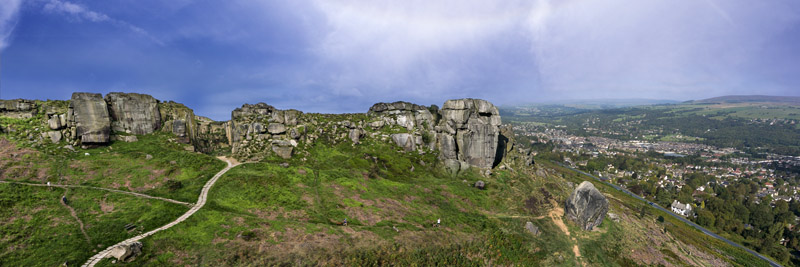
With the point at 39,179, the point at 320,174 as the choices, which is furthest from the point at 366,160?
the point at 39,179

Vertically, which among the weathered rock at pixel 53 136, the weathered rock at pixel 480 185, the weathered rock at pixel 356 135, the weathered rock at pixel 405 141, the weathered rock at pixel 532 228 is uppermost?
the weathered rock at pixel 53 136

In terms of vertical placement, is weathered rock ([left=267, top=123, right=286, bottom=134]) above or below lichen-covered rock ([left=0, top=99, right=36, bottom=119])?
below

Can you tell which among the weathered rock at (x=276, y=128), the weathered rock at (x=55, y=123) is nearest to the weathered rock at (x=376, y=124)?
the weathered rock at (x=276, y=128)

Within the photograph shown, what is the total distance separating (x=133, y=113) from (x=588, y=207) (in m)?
107

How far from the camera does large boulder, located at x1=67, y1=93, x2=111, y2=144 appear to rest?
189 feet

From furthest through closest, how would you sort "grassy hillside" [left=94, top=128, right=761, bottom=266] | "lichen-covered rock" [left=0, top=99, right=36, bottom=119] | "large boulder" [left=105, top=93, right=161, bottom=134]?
"large boulder" [left=105, top=93, right=161, bottom=134] < "lichen-covered rock" [left=0, top=99, right=36, bottom=119] < "grassy hillside" [left=94, top=128, right=761, bottom=266]

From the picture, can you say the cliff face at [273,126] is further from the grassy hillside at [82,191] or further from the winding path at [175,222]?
the winding path at [175,222]

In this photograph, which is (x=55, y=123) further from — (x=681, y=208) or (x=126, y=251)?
(x=681, y=208)

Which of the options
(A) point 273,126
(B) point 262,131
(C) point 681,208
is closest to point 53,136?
(B) point 262,131

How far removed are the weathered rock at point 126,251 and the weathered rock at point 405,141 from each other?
199 ft

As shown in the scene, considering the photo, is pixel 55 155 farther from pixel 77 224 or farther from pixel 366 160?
pixel 366 160

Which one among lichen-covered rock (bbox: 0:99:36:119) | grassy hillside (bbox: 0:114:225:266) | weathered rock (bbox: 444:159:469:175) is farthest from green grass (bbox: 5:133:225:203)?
weathered rock (bbox: 444:159:469:175)

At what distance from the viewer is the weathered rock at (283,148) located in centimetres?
7000

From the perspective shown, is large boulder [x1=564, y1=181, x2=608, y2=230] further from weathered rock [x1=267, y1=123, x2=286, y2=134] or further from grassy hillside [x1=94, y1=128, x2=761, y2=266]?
weathered rock [x1=267, y1=123, x2=286, y2=134]
